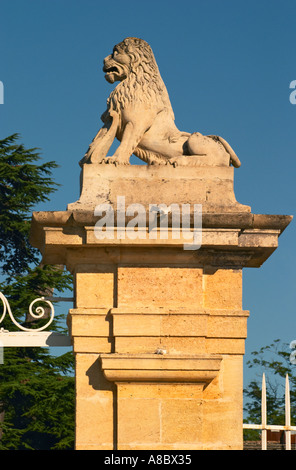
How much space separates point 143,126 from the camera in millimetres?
6273

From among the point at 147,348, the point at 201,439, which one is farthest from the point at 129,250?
the point at 201,439

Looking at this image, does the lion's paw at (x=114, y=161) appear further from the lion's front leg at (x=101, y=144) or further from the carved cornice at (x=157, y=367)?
the carved cornice at (x=157, y=367)

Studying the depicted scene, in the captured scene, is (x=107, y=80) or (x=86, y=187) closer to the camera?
(x=86, y=187)

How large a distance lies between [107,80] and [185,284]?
1.60 m

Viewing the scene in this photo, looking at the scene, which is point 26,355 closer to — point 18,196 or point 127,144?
point 18,196

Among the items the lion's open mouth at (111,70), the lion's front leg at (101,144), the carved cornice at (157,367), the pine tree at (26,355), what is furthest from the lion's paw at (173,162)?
the pine tree at (26,355)

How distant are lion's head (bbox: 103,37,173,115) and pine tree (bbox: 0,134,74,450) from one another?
650 inches

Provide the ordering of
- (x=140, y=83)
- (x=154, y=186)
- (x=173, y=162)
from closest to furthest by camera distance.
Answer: (x=154, y=186) < (x=173, y=162) < (x=140, y=83)

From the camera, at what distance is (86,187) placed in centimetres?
598

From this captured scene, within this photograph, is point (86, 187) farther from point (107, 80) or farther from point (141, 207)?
point (107, 80)

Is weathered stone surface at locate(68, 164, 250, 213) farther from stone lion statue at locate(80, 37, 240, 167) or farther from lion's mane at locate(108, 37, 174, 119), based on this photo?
lion's mane at locate(108, 37, 174, 119)

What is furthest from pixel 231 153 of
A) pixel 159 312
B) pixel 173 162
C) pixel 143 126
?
pixel 159 312

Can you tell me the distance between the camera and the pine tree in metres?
23.1

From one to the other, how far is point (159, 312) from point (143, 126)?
1276mm
